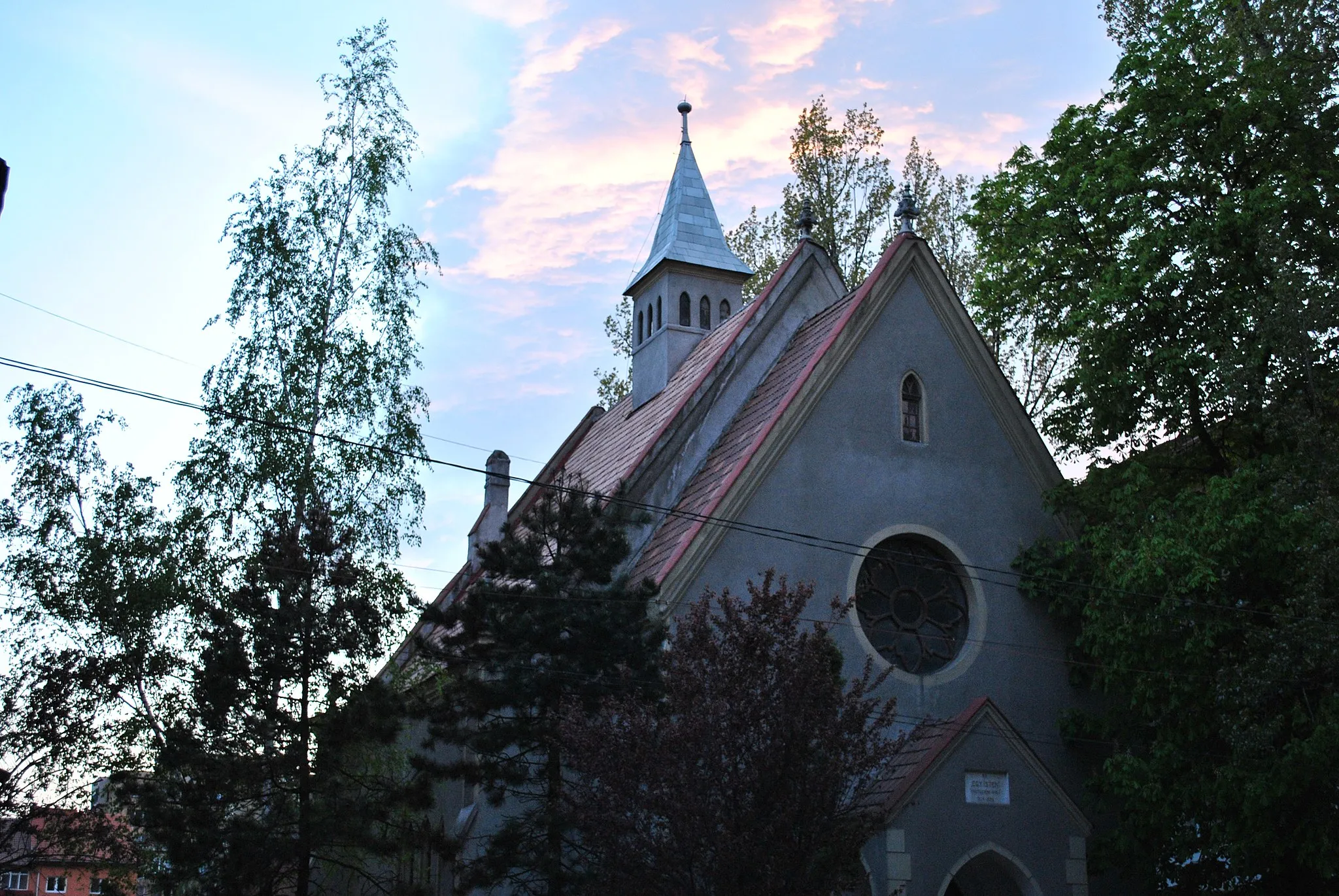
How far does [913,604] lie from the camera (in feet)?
70.2

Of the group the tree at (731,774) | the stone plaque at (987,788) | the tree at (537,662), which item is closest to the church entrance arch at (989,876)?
the stone plaque at (987,788)

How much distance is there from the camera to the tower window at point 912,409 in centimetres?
2225

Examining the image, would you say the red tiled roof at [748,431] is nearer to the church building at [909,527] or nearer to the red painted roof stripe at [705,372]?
the church building at [909,527]

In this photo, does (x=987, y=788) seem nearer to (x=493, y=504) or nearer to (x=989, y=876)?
(x=989, y=876)

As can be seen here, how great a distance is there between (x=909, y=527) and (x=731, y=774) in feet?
28.5

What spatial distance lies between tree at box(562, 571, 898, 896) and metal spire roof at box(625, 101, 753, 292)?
1764 cm

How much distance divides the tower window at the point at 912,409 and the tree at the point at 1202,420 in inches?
86.3

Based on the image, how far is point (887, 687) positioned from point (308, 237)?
11865mm

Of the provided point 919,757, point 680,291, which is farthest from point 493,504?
point 919,757

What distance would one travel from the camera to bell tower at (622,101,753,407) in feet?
100

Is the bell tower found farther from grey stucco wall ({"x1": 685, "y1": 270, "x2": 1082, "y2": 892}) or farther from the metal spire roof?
grey stucco wall ({"x1": 685, "y1": 270, "x2": 1082, "y2": 892})

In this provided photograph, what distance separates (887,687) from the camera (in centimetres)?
2016

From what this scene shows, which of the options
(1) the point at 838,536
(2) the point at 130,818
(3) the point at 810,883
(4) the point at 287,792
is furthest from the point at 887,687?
(2) the point at 130,818

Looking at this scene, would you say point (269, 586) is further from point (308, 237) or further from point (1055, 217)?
point (1055, 217)
